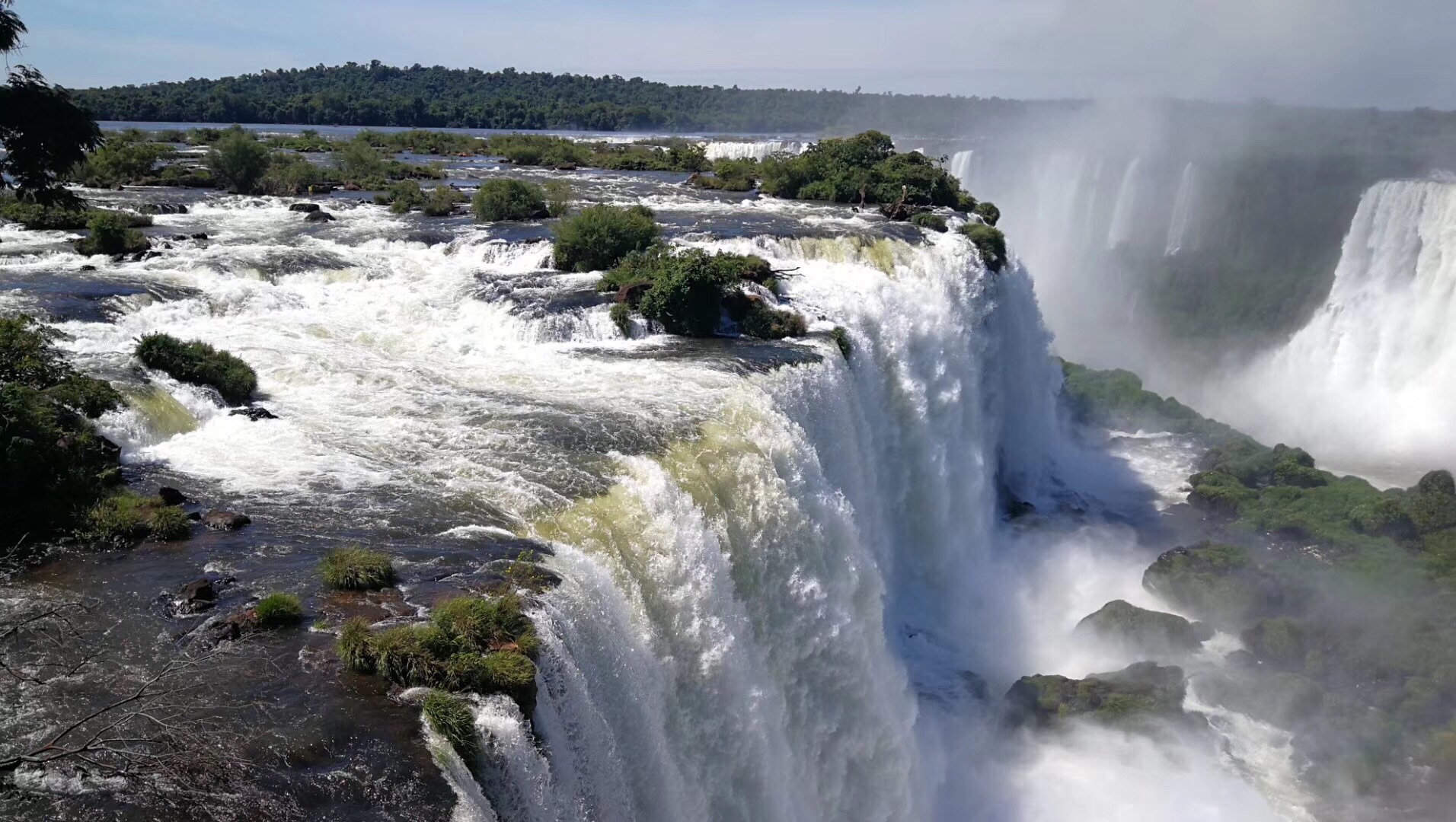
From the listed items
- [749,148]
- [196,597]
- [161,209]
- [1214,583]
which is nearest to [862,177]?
[1214,583]

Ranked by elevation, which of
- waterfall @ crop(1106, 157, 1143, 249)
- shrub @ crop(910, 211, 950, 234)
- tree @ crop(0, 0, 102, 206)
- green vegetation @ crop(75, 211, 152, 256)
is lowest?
waterfall @ crop(1106, 157, 1143, 249)

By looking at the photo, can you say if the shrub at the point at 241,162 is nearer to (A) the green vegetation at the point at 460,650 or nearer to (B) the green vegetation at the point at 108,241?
(B) the green vegetation at the point at 108,241

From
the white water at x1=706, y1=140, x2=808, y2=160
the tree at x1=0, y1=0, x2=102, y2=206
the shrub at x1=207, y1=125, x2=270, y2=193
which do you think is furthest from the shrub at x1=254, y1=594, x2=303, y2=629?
the white water at x1=706, y1=140, x2=808, y2=160

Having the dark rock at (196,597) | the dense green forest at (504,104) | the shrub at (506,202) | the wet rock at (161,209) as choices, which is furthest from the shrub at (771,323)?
the dense green forest at (504,104)

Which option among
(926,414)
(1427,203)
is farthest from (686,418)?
(1427,203)

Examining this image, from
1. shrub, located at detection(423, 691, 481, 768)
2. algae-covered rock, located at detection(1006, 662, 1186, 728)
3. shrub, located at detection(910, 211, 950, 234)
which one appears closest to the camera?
shrub, located at detection(423, 691, 481, 768)

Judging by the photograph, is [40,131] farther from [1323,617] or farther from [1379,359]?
[1379,359]

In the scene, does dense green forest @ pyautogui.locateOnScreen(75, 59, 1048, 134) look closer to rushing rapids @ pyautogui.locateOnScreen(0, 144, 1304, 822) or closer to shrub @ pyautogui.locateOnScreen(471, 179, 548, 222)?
shrub @ pyautogui.locateOnScreen(471, 179, 548, 222)
